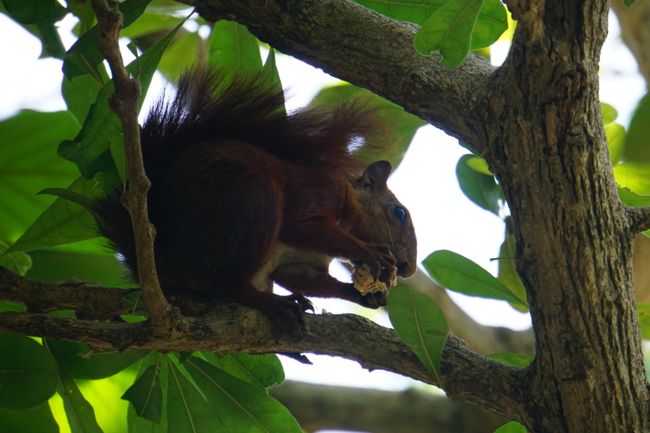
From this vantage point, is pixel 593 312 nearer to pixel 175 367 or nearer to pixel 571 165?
pixel 571 165

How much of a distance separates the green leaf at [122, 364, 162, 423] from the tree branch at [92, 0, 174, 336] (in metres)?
0.19

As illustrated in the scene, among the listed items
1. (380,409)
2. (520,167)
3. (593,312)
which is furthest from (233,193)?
(380,409)

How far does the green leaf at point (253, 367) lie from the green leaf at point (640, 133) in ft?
3.39

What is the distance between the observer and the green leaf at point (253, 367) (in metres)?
2.01

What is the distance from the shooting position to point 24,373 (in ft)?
5.40

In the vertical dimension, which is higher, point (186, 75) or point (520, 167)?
point (186, 75)

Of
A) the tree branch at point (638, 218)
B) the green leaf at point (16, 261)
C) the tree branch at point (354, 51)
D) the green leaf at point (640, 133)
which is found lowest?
the tree branch at point (638, 218)

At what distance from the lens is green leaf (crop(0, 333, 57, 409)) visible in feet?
5.35

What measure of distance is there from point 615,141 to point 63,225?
4.63 feet

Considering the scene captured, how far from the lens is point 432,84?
1.62 meters

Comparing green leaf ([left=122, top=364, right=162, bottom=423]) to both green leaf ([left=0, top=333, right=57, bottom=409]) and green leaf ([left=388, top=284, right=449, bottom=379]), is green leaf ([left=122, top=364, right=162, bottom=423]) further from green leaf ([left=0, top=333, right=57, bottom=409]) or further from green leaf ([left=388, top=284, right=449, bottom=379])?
green leaf ([left=388, top=284, right=449, bottom=379])

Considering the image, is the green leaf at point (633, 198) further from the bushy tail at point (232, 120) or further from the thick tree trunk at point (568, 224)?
the bushy tail at point (232, 120)

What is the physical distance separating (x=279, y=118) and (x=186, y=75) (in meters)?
0.25

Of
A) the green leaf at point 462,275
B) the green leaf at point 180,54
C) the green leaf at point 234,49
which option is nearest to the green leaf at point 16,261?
the green leaf at point 234,49
